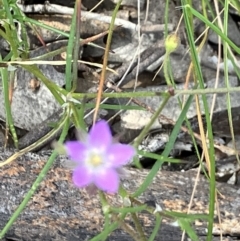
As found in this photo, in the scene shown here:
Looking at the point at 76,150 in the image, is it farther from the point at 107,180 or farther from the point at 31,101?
the point at 31,101

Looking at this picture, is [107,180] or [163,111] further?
[163,111]

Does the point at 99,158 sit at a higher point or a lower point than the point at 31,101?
lower

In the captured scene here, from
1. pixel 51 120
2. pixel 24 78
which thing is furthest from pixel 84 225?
pixel 24 78

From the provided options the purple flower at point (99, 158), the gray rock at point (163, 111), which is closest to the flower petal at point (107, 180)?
the purple flower at point (99, 158)

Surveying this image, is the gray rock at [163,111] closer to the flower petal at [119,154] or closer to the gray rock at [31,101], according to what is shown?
the gray rock at [31,101]

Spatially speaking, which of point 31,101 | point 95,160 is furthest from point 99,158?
point 31,101

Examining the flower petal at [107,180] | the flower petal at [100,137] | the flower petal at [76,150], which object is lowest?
the flower petal at [107,180]

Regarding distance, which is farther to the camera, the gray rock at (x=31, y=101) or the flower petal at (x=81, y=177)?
the gray rock at (x=31, y=101)

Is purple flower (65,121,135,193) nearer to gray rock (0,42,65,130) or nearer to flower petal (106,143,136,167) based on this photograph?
flower petal (106,143,136,167)

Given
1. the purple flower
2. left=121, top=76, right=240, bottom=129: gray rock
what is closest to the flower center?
the purple flower
